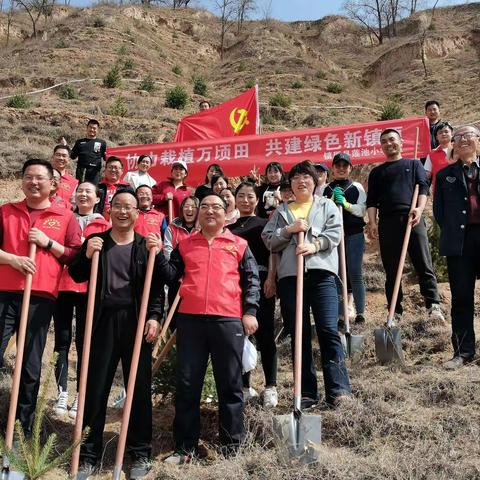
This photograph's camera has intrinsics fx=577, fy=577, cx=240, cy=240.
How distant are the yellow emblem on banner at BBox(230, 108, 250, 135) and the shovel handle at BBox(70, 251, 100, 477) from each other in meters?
7.25

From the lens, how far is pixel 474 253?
4609 mm

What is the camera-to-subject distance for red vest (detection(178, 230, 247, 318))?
12.6ft

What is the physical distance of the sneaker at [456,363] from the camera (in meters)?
4.54

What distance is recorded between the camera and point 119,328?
3797 mm

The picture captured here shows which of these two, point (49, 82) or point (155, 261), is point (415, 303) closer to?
point (155, 261)

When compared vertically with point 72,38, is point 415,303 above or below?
below

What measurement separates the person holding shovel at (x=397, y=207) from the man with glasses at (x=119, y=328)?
101 inches

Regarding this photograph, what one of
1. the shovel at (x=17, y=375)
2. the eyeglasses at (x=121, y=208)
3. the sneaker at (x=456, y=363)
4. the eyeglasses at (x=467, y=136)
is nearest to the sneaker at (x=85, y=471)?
the shovel at (x=17, y=375)

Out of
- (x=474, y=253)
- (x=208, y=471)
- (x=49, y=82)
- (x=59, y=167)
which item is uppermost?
(x=49, y=82)

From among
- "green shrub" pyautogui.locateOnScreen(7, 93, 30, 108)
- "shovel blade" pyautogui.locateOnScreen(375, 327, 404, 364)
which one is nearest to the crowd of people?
"shovel blade" pyautogui.locateOnScreen(375, 327, 404, 364)

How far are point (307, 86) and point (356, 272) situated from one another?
97.1ft

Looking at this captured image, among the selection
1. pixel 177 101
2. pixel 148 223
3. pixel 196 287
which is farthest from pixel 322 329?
pixel 177 101

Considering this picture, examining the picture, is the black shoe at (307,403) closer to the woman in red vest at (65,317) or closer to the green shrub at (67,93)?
the woman in red vest at (65,317)

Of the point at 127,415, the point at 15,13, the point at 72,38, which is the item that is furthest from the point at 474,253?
the point at 15,13
